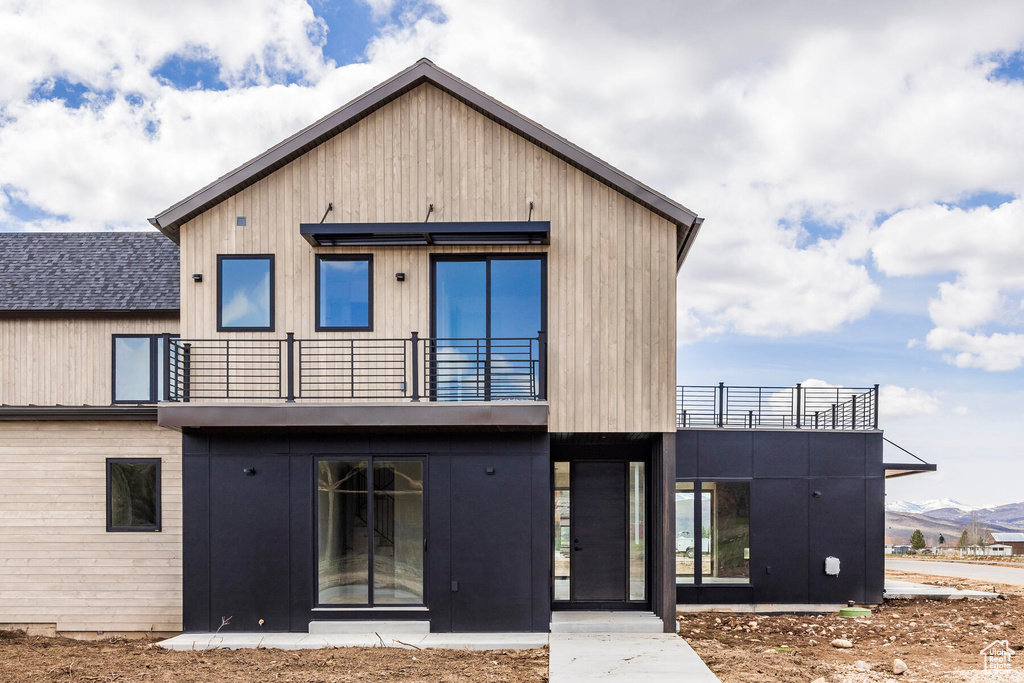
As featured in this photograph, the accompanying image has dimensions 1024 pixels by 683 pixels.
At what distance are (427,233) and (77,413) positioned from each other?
21.3 feet

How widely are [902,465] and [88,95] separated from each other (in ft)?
93.0

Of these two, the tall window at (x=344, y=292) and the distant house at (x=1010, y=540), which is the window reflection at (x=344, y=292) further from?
the distant house at (x=1010, y=540)

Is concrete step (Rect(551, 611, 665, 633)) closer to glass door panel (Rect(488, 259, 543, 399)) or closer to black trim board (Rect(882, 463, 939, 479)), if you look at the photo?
glass door panel (Rect(488, 259, 543, 399))

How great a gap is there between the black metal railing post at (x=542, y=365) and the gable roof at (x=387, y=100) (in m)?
2.54

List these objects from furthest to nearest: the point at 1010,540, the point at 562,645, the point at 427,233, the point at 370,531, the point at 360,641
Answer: the point at 1010,540 < the point at 370,531 < the point at 427,233 < the point at 360,641 < the point at 562,645

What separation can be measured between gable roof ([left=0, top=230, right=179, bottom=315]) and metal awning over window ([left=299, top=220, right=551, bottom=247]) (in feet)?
13.3

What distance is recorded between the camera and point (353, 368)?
434 inches

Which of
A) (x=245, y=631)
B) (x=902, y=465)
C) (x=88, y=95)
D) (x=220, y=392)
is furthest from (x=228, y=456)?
(x=88, y=95)

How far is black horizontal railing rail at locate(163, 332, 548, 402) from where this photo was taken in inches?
431

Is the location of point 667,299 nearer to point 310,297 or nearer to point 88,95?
point 310,297

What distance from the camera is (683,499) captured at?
48.3ft

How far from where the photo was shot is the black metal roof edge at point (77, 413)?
11.9 metres

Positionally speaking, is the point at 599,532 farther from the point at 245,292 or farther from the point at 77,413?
the point at 77,413

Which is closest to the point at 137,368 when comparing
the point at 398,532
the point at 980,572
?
the point at 398,532
